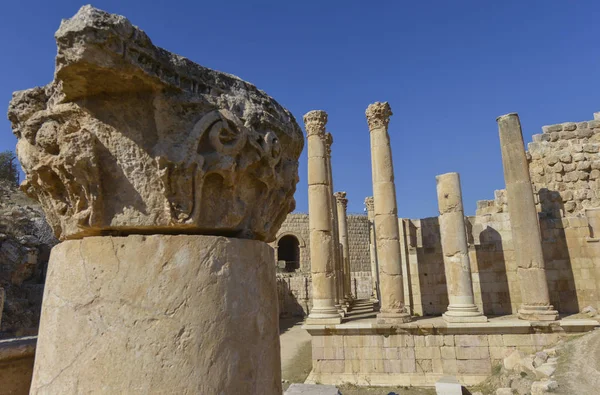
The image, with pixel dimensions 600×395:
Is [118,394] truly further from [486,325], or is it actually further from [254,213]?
[486,325]

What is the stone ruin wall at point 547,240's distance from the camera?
12164 mm

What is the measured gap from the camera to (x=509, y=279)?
41.4 ft

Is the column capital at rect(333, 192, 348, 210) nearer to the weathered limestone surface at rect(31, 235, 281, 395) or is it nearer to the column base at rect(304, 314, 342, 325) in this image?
the column base at rect(304, 314, 342, 325)

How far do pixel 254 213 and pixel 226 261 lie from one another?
43 centimetres

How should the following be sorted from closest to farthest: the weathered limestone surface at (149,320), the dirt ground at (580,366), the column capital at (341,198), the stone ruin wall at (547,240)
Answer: the weathered limestone surface at (149,320), the dirt ground at (580,366), the stone ruin wall at (547,240), the column capital at (341,198)

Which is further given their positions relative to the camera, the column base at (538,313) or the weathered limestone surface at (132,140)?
the column base at (538,313)

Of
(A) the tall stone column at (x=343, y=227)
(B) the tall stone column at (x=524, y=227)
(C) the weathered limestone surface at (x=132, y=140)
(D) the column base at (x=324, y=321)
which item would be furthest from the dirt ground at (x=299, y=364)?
(C) the weathered limestone surface at (x=132, y=140)

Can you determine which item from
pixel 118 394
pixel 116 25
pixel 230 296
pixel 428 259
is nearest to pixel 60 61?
pixel 116 25

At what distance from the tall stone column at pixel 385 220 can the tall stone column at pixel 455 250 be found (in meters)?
1.36

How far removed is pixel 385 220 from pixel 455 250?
218 cm

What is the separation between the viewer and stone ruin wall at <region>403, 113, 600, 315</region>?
39.9 ft

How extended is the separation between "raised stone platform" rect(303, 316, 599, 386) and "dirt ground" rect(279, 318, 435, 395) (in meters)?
0.36

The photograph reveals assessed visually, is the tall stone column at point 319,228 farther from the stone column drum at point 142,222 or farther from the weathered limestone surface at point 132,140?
the weathered limestone surface at point 132,140

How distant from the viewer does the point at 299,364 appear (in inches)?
468
